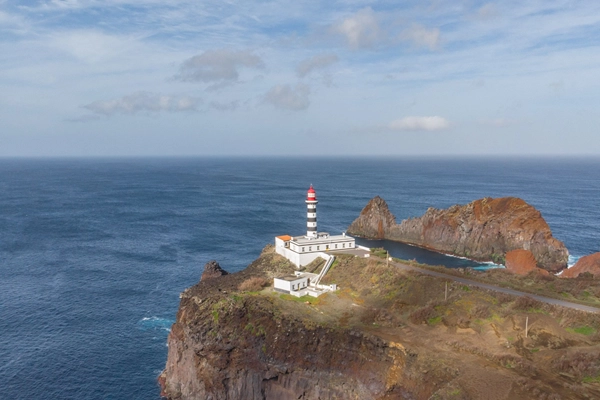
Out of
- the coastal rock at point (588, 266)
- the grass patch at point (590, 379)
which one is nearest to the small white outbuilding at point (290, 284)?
the grass patch at point (590, 379)

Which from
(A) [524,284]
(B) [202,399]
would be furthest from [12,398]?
(A) [524,284]

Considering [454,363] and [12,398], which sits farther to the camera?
[12,398]

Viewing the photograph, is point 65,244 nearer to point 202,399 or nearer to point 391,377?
point 202,399

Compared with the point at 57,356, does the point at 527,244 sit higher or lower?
higher

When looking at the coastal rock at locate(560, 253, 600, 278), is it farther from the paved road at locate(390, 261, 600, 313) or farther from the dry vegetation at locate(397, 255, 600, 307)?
the paved road at locate(390, 261, 600, 313)

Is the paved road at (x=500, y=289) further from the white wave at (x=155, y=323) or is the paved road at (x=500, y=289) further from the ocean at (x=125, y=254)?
the ocean at (x=125, y=254)

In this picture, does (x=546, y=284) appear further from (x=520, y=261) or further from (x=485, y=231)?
(x=485, y=231)
